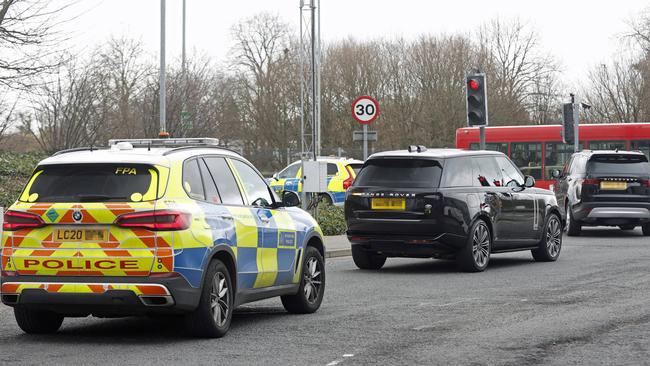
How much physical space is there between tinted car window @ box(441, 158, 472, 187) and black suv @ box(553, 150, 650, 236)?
29.1 feet

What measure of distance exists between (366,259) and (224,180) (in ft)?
23.2

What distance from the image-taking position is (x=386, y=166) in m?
16.7

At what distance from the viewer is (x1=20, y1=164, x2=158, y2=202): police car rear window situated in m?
9.45

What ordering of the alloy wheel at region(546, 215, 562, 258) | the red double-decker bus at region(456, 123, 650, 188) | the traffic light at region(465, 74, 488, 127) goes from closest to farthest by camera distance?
the alloy wheel at region(546, 215, 562, 258) < the traffic light at region(465, 74, 488, 127) < the red double-decker bus at region(456, 123, 650, 188)

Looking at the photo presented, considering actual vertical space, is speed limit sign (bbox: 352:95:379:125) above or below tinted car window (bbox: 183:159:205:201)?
above

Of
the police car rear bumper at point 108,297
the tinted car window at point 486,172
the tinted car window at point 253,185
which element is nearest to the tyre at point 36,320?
the police car rear bumper at point 108,297

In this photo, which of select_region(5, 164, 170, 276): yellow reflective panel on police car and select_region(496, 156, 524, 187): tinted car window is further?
select_region(496, 156, 524, 187): tinted car window

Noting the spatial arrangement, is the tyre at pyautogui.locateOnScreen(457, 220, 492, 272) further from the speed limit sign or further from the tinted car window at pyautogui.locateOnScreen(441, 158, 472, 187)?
A: the speed limit sign

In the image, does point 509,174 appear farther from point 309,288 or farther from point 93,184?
point 93,184

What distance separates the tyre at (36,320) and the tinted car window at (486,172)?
7.85 m

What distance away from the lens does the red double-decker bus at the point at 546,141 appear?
124 ft

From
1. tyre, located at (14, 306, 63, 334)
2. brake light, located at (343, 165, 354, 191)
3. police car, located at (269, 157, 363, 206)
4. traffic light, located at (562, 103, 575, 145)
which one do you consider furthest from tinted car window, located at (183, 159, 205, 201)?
traffic light, located at (562, 103, 575, 145)

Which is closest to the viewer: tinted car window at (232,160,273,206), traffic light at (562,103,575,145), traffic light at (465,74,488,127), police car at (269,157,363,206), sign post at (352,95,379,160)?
tinted car window at (232,160,273,206)

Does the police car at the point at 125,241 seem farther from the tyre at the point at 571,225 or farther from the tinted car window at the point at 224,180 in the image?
the tyre at the point at 571,225
